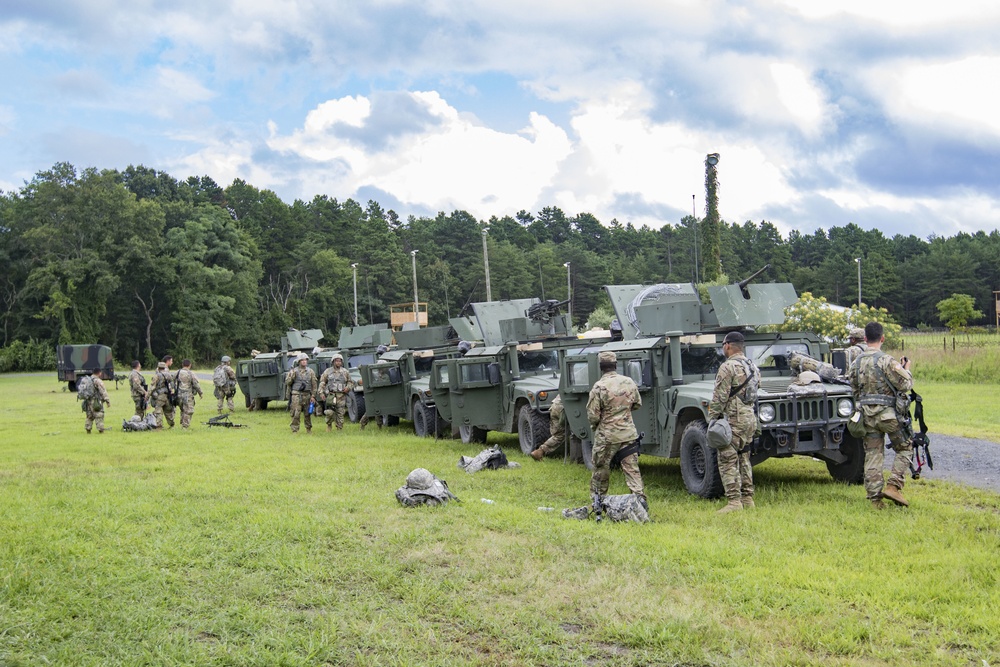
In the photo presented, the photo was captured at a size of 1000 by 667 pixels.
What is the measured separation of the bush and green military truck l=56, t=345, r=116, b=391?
1803 centimetres

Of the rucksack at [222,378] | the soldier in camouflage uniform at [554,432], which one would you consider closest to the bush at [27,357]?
the rucksack at [222,378]

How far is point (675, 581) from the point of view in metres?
6.26

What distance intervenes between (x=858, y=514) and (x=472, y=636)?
4.25 m

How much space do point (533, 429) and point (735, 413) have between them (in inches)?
200

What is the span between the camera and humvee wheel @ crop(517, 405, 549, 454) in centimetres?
1332

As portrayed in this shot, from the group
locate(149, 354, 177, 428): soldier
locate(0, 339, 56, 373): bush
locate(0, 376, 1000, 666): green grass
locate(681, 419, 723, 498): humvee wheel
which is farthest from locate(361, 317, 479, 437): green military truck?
locate(0, 339, 56, 373): bush

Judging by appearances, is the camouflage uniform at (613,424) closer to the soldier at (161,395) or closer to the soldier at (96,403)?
the soldier at (161,395)

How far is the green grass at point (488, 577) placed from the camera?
5.11m

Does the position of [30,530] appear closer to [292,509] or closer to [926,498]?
[292,509]

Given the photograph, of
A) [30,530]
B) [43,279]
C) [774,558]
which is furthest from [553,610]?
[43,279]

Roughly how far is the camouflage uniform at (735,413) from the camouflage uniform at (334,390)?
10.8 m

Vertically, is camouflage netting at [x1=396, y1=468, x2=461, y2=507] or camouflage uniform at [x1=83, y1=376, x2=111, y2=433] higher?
camouflage uniform at [x1=83, y1=376, x2=111, y2=433]

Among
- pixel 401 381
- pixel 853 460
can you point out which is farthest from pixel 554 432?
pixel 401 381

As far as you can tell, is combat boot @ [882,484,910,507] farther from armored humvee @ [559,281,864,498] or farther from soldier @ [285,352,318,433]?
soldier @ [285,352,318,433]
